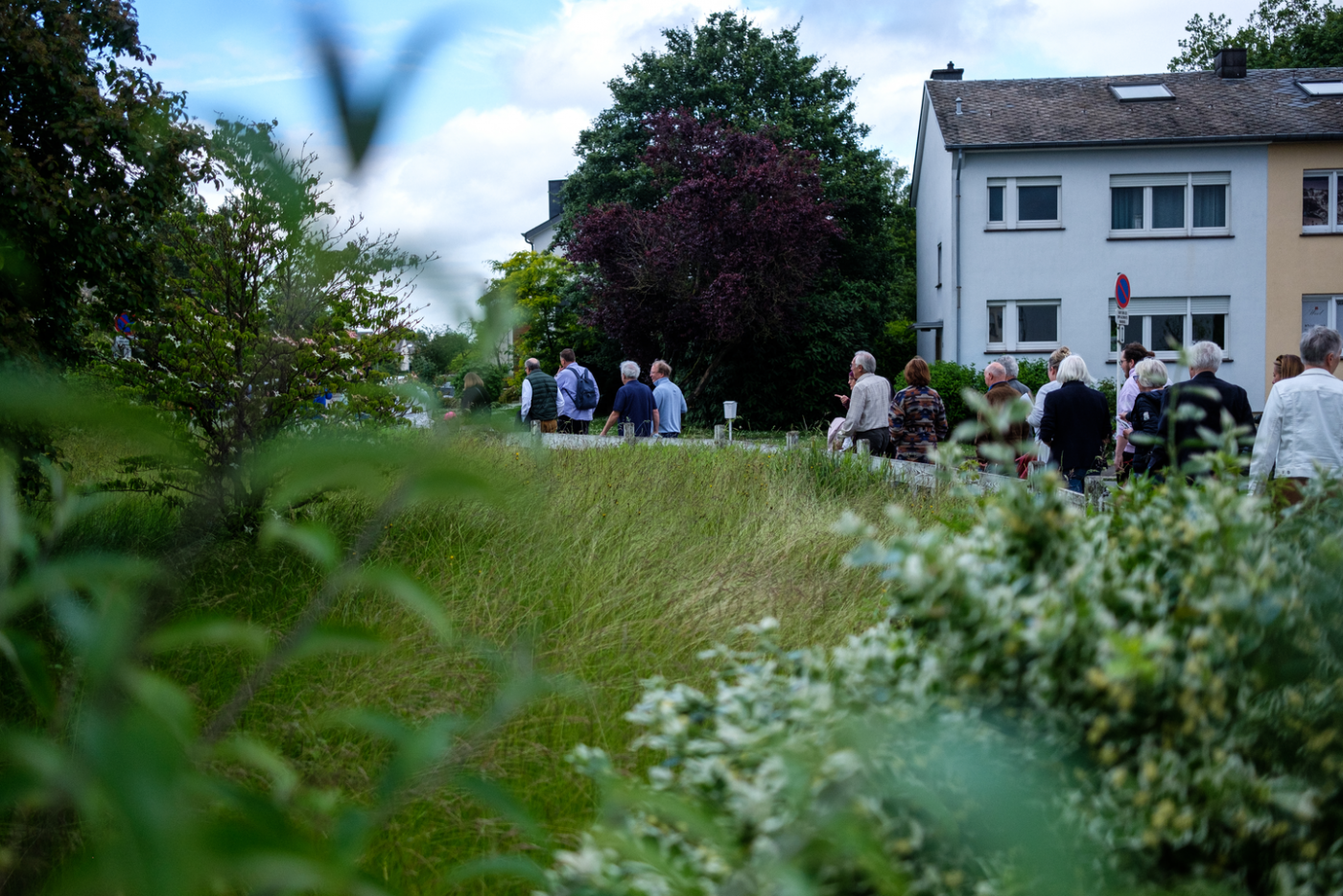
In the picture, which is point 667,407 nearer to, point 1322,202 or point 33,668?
point 33,668

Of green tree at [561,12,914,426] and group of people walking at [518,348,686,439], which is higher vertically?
green tree at [561,12,914,426]

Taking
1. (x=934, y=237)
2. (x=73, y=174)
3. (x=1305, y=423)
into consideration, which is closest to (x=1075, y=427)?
(x=1305, y=423)

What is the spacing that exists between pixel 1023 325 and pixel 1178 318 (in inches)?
137

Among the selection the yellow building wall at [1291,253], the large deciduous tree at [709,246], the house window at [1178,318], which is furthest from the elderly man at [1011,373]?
the yellow building wall at [1291,253]

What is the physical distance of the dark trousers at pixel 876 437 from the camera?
988 centimetres

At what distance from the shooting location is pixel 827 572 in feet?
17.5

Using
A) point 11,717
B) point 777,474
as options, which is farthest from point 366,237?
point 777,474

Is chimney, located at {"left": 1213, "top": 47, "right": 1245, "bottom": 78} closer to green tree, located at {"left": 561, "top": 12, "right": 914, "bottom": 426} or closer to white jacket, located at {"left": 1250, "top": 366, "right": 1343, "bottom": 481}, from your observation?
green tree, located at {"left": 561, "top": 12, "right": 914, "bottom": 426}

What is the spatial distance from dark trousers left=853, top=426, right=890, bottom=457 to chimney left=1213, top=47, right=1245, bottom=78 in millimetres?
22031

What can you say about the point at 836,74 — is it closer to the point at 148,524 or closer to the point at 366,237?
the point at 148,524

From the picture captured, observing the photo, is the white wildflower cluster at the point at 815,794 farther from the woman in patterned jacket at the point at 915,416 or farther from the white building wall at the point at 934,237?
the white building wall at the point at 934,237

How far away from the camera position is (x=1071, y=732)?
136cm

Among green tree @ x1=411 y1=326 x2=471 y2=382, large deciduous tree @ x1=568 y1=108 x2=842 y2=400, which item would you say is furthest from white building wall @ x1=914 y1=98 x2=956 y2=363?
green tree @ x1=411 y1=326 x2=471 y2=382

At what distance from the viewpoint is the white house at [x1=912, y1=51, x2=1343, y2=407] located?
23891mm
